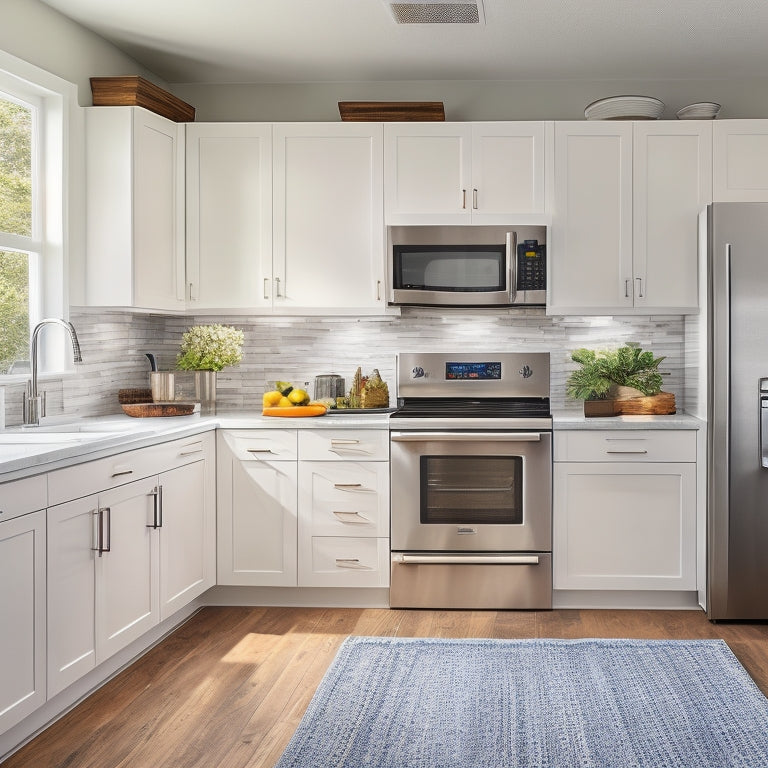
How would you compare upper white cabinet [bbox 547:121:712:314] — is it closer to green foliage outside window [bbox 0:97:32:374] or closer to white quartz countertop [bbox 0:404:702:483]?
white quartz countertop [bbox 0:404:702:483]

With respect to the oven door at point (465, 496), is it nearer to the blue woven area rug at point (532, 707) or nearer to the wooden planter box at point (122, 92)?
the blue woven area rug at point (532, 707)

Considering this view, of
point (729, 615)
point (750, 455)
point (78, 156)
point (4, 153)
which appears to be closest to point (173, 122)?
point (78, 156)

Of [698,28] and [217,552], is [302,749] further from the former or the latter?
[698,28]

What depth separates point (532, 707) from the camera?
8.90ft

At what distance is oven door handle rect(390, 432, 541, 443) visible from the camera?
3703 mm

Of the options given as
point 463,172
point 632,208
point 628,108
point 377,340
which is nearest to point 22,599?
point 377,340

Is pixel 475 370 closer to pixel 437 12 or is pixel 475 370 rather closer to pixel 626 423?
pixel 626 423

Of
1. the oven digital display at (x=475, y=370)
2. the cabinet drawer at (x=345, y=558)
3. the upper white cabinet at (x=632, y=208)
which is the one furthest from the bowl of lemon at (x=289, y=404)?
the upper white cabinet at (x=632, y=208)

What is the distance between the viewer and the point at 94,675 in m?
2.87

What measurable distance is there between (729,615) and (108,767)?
2.63 m

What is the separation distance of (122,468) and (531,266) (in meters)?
2.13

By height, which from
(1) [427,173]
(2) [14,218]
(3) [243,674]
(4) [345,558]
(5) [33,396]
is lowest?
(3) [243,674]

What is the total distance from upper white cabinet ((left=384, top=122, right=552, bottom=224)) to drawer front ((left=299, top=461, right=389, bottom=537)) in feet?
3.99

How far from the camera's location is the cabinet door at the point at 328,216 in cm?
403
